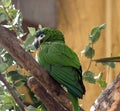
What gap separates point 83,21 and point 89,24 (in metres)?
0.03

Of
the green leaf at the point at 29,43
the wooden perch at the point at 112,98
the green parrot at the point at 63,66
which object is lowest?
the wooden perch at the point at 112,98

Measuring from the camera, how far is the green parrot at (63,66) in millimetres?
807

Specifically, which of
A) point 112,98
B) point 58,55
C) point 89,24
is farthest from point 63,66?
point 89,24

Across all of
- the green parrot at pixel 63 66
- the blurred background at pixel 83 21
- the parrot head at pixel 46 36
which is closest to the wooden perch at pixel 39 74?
the green parrot at pixel 63 66

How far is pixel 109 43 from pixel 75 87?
843 millimetres

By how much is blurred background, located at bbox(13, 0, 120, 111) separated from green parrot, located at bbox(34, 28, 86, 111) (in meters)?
0.71

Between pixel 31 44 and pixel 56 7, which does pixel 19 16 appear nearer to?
pixel 31 44

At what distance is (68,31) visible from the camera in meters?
1.69

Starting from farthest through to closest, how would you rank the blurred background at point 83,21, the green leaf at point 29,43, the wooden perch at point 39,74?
1. the blurred background at point 83,21
2. the green leaf at point 29,43
3. the wooden perch at point 39,74

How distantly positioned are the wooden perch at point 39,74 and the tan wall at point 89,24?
792 millimetres

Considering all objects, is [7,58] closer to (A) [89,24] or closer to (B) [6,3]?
(B) [6,3]

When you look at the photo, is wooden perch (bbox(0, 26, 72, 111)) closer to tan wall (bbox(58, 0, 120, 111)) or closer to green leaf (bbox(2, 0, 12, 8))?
green leaf (bbox(2, 0, 12, 8))

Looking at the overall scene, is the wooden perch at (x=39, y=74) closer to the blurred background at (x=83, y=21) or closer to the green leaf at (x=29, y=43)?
the green leaf at (x=29, y=43)

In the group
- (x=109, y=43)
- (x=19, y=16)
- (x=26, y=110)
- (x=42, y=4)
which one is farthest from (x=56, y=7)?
(x=26, y=110)
